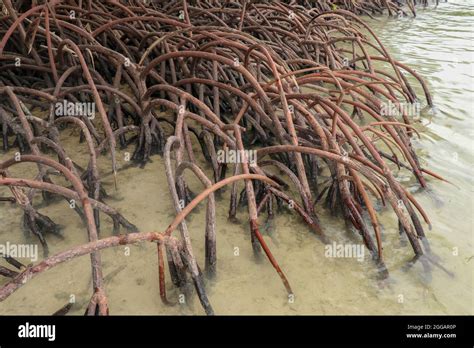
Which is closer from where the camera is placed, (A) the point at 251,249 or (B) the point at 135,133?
(A) the point at 251,249

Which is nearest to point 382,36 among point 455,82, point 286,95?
point 455,82

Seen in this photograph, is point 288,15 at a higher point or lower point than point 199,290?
higher

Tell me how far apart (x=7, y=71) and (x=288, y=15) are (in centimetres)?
282

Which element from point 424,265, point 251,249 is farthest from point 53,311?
point 424,265

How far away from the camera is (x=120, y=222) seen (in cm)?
225

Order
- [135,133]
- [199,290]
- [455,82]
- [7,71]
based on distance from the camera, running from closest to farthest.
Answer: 1. [199,290]
2. [135,133]
3. [7,71]
4. [455,82]

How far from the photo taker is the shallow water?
1964 mm

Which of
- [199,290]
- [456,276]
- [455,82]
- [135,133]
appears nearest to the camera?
[199,290]

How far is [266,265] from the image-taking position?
2.18 m

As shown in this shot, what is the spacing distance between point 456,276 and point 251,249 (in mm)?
951

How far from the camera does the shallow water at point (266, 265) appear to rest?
1964 mm

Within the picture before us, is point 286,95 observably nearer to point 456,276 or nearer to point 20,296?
point 456,276

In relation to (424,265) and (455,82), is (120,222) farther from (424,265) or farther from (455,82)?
(455,82)

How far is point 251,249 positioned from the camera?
228cm
